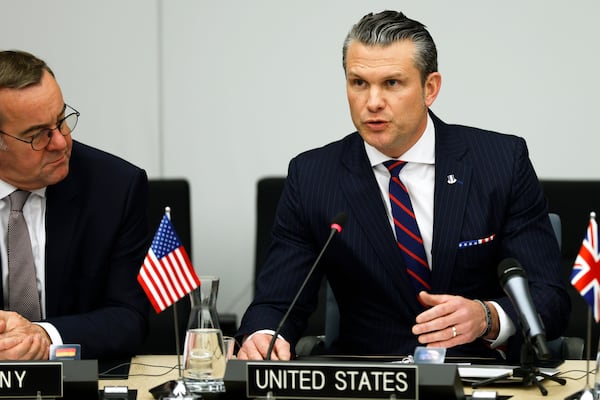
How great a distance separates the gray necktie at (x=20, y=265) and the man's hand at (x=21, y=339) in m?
0.34

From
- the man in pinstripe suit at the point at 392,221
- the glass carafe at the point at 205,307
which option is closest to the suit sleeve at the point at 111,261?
the man in pinstripe suit at the point at 392,221

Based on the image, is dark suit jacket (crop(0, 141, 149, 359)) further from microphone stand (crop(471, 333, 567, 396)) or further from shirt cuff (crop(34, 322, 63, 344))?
microphone stand (crop(471, 333, 567, 396))

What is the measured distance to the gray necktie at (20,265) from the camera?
11.0 ft

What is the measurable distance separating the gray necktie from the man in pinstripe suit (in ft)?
2.16

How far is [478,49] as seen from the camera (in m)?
5.40

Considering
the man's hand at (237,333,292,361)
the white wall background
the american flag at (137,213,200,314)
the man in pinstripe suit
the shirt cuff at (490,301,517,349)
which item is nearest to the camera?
the american flag at (137,213,200,314)

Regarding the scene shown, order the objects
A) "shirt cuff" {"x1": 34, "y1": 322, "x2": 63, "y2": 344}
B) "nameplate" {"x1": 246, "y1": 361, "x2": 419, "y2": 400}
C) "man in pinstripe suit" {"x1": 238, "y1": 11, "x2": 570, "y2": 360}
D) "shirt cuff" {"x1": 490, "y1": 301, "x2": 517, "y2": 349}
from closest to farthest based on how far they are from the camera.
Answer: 1. "nameplate" {"x1": 246, "y1": 361, "x2": 419, "y2": 400}
2. "shirt cuff" {"x1": 34, "y1": 322, "x2": 63, "y2": 344}
3. "shirt cuff" {"x1": 490, "y1": 301, "x2": 517, "y2": 349}
4. "man in pinstripe suit" {"x1": 238, "y1": 11, "x2": 570, "y2": 360}

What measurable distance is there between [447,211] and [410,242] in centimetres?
15

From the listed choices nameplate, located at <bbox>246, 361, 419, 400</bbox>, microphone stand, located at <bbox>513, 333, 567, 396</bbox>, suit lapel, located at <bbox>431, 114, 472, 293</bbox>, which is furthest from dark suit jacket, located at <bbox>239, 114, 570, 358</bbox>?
nameplate, located at <bbox>246, 361, 419, 400</bbox>

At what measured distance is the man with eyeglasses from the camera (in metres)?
3.24

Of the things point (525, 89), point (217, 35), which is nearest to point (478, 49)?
point (525, 89)

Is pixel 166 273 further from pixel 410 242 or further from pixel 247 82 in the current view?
pixel 247 82

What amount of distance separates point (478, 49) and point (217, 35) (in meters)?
1.28

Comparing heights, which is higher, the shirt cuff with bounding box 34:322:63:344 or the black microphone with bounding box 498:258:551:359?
the black microphone with bounding box 498:258:551:359
